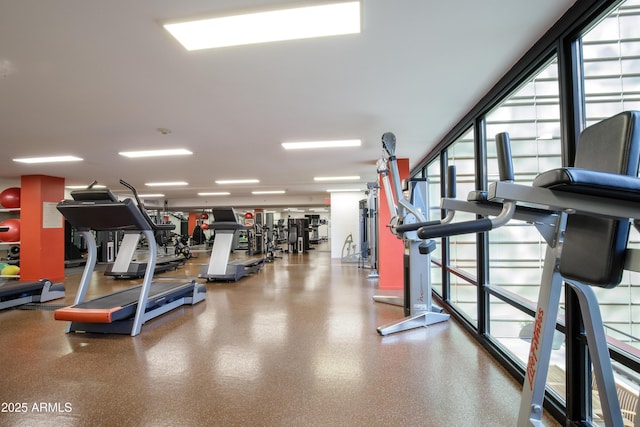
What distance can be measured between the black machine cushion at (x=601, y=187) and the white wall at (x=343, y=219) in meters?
9.34

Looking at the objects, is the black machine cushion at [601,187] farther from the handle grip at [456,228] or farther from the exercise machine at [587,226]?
the handle grip at [456,228]

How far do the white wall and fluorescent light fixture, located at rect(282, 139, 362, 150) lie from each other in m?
5.95

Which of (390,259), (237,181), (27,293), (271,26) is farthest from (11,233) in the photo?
(390,259)

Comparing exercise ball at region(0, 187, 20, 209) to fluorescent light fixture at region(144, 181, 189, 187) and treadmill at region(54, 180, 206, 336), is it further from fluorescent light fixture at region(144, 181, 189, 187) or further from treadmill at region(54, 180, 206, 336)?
treadmill at region(54, 180, 206, 336)

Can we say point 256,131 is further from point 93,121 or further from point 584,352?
point 584,352

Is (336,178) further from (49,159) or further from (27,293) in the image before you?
(27,293)

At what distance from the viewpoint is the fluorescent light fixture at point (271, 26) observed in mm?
1685

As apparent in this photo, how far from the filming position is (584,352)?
163 centimetres

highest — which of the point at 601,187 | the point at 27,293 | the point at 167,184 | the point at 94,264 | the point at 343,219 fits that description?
the point at 167,184

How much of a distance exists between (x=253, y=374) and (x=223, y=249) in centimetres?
450

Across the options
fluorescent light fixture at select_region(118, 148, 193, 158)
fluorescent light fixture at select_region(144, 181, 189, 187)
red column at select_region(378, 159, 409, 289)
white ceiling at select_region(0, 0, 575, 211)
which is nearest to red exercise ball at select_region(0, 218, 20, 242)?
white ceiling at select_region(0, 0, 575, 211)

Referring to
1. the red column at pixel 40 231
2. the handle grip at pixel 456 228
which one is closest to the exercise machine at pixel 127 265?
the red column at pixel 40 231

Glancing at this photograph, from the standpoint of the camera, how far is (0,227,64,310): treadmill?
4.24 m

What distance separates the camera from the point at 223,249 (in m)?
6.51
